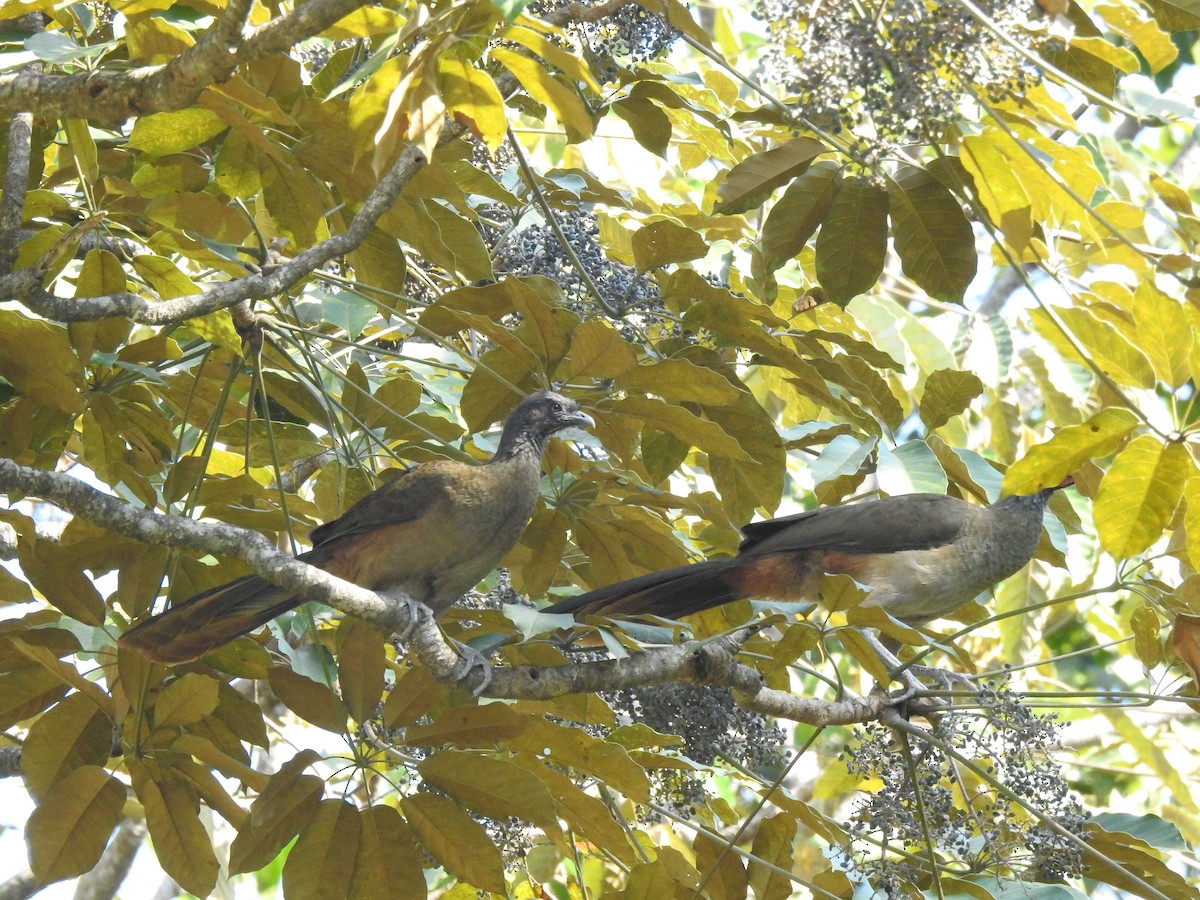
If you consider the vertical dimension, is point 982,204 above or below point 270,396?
above

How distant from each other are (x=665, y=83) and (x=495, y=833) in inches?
80.7

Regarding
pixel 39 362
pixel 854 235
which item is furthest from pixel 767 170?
pixel 39 362

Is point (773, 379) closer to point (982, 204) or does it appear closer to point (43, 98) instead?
point (982, 204)

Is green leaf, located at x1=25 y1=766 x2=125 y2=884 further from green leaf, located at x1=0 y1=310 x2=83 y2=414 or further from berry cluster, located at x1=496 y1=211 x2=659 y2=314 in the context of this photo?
berry cluster, located at x1=496 y1=211 x2=659 y2=314

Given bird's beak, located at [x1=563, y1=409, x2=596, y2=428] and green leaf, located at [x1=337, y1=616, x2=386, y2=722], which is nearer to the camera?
green leaf, located at [x1=337, y1=616, x2=386, y2=722]

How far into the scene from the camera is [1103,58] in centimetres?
257

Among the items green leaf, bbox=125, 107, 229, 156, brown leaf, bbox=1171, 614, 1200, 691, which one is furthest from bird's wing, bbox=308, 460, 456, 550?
brown leaf, bbox=1171, 614, 1200, 691

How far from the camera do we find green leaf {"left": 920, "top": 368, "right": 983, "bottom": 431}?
10.9ft

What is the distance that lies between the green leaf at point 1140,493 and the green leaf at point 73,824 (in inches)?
83.1

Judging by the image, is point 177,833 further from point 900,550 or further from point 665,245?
point 900,550

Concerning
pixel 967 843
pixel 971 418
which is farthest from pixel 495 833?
pixel 971 418

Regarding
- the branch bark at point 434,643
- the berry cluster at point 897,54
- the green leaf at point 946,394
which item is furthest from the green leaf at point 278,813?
the green leaf at point 946,394

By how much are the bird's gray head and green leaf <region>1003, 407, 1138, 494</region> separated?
4.34 ft

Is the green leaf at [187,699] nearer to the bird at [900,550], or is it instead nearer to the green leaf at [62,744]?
the green leaf at [62,744]
